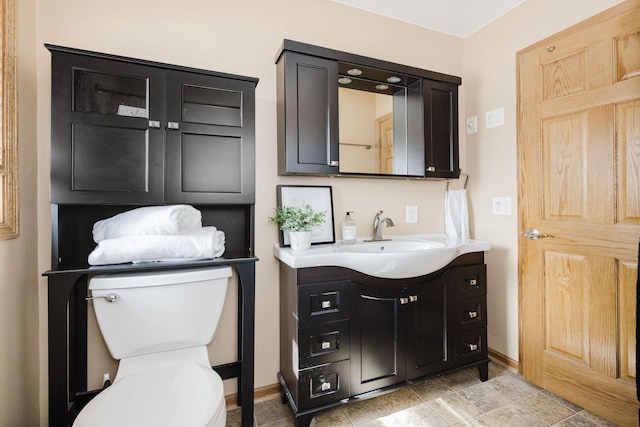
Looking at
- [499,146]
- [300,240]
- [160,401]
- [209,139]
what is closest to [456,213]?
[499,146]

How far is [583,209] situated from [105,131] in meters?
2.30

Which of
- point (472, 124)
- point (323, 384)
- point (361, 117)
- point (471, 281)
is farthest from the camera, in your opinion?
point (472, 124)

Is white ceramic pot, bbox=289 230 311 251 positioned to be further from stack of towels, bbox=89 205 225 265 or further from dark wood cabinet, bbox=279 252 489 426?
stack of towels, bbox=89 205 225 265

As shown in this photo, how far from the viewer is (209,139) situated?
1.35 meters

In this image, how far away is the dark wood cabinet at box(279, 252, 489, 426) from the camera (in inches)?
56.1

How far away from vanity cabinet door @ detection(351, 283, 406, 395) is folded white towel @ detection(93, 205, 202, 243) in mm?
852

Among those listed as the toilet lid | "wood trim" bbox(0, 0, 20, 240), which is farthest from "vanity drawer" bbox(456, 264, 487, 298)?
"wood trim" bbox(0, 0, 20, 240)

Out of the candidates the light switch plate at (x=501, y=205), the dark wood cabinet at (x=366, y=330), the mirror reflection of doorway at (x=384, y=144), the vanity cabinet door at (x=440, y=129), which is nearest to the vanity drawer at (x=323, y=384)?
the dark wood cabinet at (x=366, y=330)

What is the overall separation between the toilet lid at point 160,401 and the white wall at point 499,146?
1.91 m

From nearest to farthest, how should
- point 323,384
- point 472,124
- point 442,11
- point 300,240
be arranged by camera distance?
point 323,384 → point 300,240 → point 442,11 → point 472,124

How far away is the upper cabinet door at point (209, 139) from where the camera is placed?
4.25ft

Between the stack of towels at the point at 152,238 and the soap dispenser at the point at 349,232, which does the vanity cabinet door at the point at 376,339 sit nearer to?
the soap dispenser at the point at 349,232

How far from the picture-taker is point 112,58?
120 centimetres

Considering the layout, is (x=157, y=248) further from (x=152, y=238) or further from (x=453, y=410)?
(x=453, y=410)
